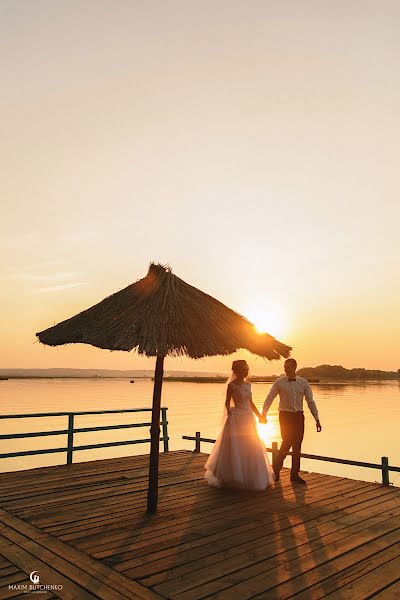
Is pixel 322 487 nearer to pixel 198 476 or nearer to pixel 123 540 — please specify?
pixel 198 476

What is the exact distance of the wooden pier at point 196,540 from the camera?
4.43 m

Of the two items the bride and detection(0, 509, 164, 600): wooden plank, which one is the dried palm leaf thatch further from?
detection(0, 509, 164, 600): wooden plank

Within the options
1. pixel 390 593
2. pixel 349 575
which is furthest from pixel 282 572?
pixel 390 593

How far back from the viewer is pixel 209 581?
14.9 ft

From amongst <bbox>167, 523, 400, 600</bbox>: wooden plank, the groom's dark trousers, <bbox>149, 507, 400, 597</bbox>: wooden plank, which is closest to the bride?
the groom's dark trousers

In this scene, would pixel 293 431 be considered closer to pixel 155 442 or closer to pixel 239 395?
pixel 239 395

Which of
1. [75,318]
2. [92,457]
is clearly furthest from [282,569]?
[92,457]

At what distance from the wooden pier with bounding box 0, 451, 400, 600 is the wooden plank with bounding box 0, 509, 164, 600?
0.04 feet

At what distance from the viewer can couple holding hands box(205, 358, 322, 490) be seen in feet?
26.9

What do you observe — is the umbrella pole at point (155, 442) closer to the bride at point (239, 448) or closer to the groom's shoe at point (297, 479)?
the bride at point (239, 448)

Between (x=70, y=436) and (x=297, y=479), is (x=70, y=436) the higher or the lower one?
the higher one

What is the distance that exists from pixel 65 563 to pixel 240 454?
4043 mm

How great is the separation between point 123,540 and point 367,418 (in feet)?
133

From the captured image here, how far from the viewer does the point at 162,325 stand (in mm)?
6621
